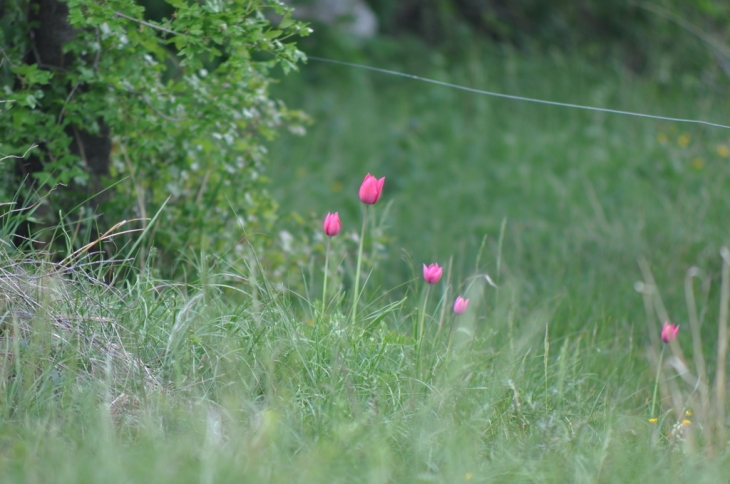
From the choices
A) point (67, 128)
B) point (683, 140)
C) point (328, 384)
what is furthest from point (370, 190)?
point (683, 140)

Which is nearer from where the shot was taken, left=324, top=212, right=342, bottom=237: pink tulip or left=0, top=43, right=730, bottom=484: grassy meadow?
left=0, top=43, right=730, bottom=484: grassy meadow

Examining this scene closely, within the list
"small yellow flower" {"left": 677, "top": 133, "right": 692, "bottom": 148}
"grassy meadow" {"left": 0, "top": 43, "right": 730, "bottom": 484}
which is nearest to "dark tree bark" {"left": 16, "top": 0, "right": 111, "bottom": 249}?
"grassy meadow" {"left": 0, "top": 43, "right": 730, "bottom": 484}

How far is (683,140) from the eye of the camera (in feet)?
22.8

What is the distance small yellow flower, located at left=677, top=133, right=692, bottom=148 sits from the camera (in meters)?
6.90

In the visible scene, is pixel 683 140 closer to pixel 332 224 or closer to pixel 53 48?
pixel 332 224

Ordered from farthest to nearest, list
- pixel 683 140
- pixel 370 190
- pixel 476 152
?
1. pixel 476 152
2. pixel 683 140
3. pixel 370 190

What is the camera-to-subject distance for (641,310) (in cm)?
429

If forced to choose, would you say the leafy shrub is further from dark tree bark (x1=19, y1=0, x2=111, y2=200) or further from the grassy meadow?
the grassy meadow

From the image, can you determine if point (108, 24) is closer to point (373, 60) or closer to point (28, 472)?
point (28, 472)

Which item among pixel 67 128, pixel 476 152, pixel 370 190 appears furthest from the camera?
pixel 476 152

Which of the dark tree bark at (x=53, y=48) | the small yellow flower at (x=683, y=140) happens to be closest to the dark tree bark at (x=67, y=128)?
the dark tree bark at (x=53, y=48)

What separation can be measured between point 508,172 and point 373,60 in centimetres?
274

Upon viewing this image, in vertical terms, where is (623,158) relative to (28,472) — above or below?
below

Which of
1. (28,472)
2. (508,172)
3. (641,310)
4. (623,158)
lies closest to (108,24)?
(28,472)
